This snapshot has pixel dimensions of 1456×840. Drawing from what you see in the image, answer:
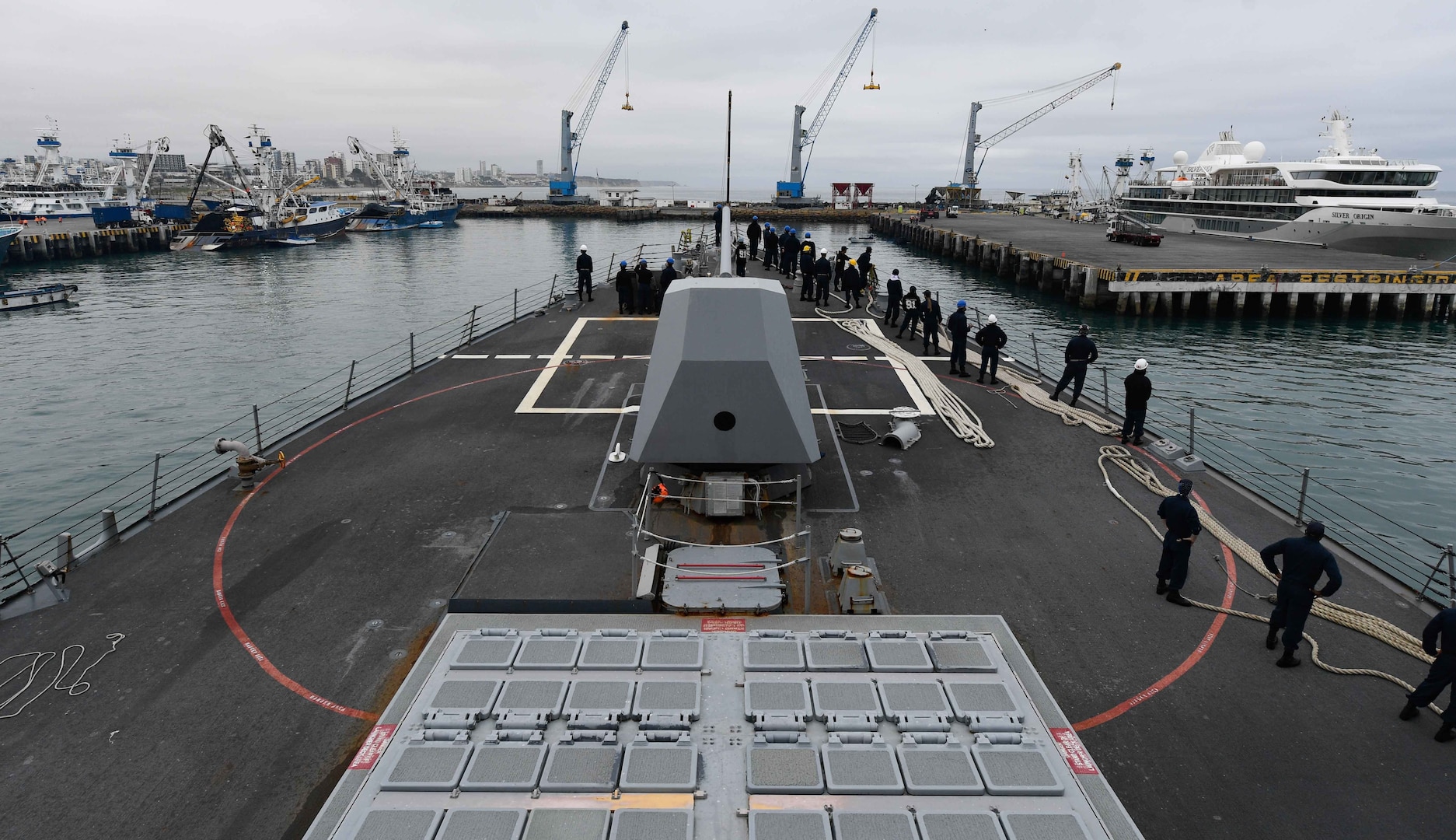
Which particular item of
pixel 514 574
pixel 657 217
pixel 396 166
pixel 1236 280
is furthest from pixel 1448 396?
pixel 396 166

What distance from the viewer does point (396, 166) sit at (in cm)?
12244

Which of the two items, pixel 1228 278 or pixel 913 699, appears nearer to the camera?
pixel 913 699

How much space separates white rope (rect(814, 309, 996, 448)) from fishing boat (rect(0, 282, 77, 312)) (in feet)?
175

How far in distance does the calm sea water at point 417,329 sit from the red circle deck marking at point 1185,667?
1.39 metres

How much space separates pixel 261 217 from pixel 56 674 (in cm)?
10358

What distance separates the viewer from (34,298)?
46719 mm

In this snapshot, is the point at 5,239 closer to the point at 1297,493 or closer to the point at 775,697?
the point at 775,697

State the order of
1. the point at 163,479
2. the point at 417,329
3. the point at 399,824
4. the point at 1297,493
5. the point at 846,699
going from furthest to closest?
the point at 417,329, the point at 1297,493, the point at 163,479, the point at 846,699, the point at 399,824

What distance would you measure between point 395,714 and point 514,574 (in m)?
3.20

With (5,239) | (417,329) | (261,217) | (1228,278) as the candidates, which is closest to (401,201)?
(261,217)

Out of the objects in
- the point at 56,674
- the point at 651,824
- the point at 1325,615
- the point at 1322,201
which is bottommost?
the point at 56,674

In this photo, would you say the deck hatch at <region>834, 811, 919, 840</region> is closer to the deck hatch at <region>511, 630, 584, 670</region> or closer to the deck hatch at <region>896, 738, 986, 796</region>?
the deck hatch at <region>896, 738, 986, 796</region>

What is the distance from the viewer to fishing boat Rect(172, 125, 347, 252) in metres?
83.4

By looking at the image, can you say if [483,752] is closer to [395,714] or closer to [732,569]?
[395,714]
